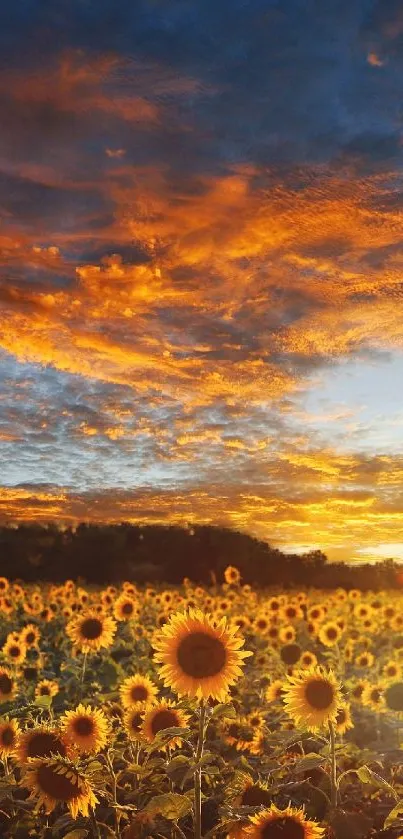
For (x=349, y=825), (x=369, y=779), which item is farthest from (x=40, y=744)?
(x=369, y=779)

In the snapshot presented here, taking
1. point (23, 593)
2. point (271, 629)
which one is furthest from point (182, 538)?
point (271, 629)

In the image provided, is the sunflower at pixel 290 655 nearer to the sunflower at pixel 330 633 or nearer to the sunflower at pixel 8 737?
the sunflower at pixel 330 633

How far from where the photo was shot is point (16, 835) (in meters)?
7.25

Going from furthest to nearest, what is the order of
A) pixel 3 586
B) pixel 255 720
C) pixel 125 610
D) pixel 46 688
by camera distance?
pixel 3 586 < pixel 125 610 < pixel 46 688 < pixel 255 720

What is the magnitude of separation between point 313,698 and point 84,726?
6.47 feet

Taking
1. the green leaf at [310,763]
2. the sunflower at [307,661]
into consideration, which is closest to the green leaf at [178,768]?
the green leaf at [310,763]

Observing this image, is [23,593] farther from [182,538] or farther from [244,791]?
[182,538]

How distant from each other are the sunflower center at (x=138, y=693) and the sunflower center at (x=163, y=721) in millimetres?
1452

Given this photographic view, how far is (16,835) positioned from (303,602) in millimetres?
11818

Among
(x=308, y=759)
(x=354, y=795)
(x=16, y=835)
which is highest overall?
(x=308, y=759)

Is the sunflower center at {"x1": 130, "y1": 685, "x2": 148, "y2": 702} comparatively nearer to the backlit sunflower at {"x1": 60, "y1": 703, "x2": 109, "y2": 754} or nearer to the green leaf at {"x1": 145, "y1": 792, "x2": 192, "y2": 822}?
the backlit sunflower at {"x1": 60, "y1": 703, "x2": 109, "y2": 754}

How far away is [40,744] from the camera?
6.11 m

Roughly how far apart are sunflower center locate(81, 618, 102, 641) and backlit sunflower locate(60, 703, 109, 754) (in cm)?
444

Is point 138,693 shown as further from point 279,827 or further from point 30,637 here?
point 30,637
